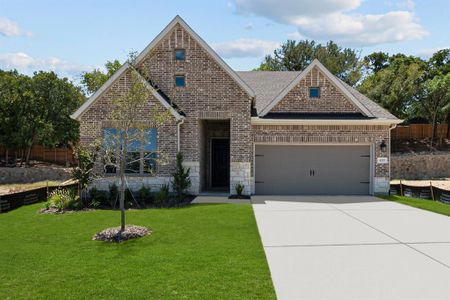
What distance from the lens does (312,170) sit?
16.8 metres

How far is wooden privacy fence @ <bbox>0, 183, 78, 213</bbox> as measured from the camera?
12.9 metres

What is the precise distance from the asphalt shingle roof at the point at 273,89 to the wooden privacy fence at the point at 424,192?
317 cm

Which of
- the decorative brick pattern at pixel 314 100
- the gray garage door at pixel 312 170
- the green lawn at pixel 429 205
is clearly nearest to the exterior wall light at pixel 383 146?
the gray garage door at pixel 312 170

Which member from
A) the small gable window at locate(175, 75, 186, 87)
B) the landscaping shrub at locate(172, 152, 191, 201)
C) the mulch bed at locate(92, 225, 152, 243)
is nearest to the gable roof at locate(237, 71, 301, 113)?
the small gable window at locate(175, 75, 186, 87)

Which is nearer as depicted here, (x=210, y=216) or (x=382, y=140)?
(x=210, y=216)

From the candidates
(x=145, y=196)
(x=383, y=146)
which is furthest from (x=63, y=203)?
(x=383, y=146)

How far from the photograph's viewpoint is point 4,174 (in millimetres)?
29078

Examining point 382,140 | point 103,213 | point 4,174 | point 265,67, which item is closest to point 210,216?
point 103,213

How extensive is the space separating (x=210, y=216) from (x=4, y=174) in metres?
24.0

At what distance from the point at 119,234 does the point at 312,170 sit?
10139 mm

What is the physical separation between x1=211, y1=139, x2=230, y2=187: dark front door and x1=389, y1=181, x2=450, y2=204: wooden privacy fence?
25.3ft

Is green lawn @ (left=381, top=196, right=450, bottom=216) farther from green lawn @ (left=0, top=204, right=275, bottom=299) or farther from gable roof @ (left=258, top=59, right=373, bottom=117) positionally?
green lawn @ (left=0, top=204, right=275, bottom=299)

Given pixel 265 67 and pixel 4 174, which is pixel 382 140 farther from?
pixel 265 67

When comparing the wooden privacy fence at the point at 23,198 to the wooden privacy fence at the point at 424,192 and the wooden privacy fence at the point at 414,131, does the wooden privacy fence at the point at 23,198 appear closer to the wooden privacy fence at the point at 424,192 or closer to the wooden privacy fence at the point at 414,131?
the wooden privacy fence at the point at 424,192
